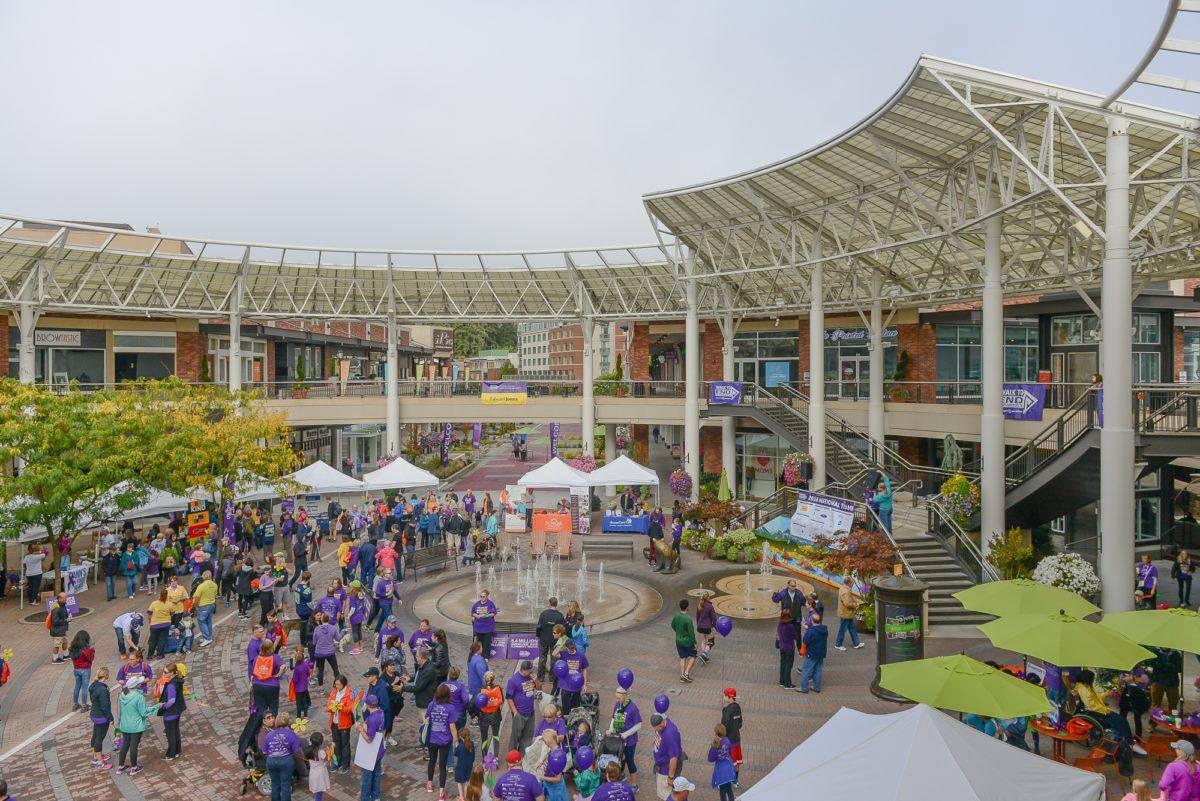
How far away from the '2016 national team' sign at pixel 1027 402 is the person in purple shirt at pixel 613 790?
16671mm

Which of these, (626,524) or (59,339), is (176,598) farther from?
(59,339)

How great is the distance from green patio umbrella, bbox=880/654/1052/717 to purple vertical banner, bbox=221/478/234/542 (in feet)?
63.5

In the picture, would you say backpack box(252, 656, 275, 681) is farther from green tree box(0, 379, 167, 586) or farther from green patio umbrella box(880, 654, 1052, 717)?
green tree box(0, 379, 167, 586)

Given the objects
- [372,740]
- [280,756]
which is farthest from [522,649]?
[280,756]

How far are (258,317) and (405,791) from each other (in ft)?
95.9

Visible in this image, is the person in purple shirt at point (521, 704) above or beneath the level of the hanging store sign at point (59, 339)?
beneath

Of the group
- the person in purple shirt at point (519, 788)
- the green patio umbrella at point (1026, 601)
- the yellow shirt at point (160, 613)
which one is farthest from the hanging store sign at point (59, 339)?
the green patio umbrella at point (1026, 601)

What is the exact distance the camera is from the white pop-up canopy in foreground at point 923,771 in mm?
6430

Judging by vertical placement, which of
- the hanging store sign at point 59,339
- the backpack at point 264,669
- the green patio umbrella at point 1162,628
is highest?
the hanging store sign at point 59,339

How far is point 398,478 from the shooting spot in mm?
25453

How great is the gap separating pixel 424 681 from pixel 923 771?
22.9 ft

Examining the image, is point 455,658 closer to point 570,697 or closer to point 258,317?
point 570,697

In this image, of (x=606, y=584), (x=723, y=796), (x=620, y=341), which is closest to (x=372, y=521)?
(x=606, y=584)

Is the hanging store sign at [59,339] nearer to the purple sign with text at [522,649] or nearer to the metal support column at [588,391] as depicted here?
the metal support column at [588,391]
